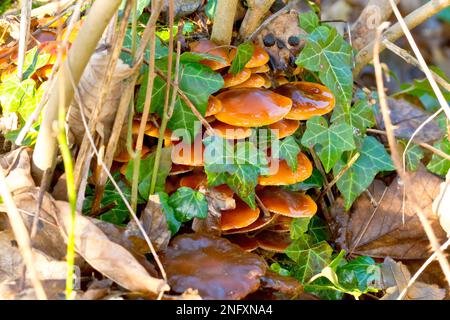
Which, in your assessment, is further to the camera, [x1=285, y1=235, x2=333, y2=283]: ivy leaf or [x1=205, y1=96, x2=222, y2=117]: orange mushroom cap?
[x1=285, y1=235, x2=333, y2=283]: ivy leaf

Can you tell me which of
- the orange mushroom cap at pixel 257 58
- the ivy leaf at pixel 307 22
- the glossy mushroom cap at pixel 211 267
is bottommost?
the glossy mushroom cap at pixel 211 267

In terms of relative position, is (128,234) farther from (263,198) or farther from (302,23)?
(302,23)

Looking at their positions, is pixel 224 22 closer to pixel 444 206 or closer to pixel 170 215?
pixel 170 215

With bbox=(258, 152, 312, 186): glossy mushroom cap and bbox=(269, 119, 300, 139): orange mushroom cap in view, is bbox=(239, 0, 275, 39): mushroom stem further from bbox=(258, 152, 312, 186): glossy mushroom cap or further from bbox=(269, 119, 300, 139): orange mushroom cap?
bbox=(258, 152, 312, 186): glossy mushroom cap

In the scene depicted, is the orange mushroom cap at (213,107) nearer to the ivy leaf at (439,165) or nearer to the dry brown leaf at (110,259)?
the dry brown leaf at (110,259)

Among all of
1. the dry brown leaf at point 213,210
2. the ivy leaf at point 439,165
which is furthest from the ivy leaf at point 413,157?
the dry brown leaf at point 213,210

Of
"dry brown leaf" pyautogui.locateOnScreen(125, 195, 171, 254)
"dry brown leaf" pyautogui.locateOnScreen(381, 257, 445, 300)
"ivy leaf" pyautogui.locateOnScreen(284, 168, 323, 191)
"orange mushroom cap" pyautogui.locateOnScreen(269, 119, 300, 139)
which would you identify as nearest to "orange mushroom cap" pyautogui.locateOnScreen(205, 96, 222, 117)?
"orange mushroom cap" pyautogui.locateOnScreen(269, 119, 300, 139)
